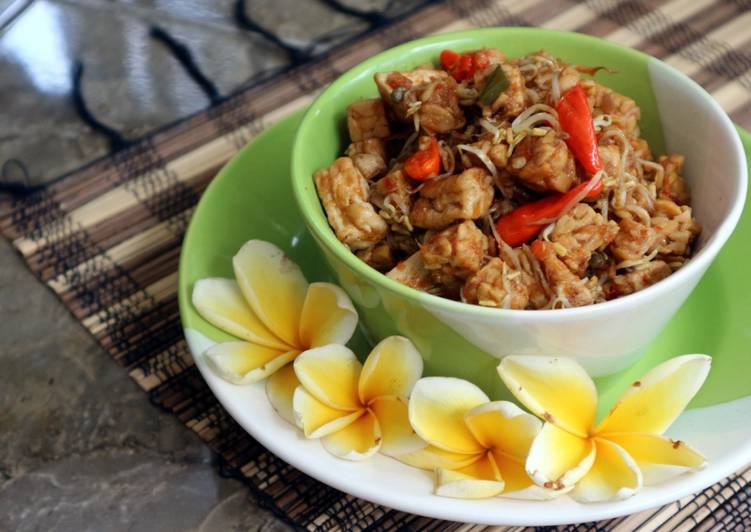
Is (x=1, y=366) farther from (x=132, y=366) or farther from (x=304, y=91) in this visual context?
(x=304, y=91)

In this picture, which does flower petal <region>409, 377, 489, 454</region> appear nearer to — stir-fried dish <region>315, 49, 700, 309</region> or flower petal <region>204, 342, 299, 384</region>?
stir-fried dish <region>315, 49, 700, 309</region>

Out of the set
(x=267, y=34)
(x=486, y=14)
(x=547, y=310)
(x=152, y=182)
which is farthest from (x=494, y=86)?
(x=267, y=34)

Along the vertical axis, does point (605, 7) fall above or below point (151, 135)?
above

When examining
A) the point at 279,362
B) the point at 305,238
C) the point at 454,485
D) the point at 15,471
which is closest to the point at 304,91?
the point at 305,238

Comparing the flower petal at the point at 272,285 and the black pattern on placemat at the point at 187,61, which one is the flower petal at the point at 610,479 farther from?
the black pattern on placemat at the point at 187,61

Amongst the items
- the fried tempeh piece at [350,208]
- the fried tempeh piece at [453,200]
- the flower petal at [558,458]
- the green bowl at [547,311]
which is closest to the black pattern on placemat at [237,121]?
the green bowl at [547,311]

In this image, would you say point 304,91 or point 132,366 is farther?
point 304,91

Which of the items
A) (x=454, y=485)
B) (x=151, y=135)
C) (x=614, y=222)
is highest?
(x=614, y=222)
